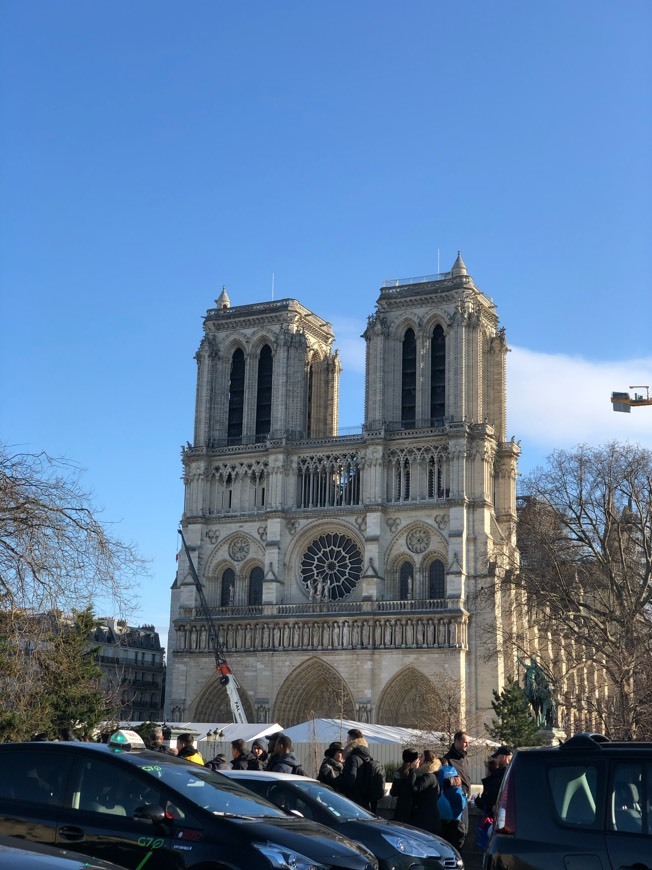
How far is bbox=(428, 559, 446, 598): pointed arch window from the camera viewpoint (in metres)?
53.2

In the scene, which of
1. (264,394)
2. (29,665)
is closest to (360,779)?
(29,665)

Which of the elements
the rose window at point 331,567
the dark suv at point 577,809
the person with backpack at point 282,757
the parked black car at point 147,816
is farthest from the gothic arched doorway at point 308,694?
the dark suv at point 577,809

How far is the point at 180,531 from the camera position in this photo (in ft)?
192

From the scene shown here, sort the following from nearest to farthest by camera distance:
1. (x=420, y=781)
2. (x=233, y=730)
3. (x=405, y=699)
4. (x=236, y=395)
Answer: (x=420, y=781), (x=233, y=730), (x=405, y=699), (x=236, y=395)

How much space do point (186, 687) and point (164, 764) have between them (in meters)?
48.2

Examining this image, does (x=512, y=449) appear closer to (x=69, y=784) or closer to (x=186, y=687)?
(x=186, y=687)

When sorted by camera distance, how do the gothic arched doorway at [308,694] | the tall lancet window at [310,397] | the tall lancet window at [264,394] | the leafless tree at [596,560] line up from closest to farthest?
the leafless tree at [596,560] → the gothic arched doorway at [308,694] → the tall lancet window at [264,394] → the tall lancet window at [310,397]

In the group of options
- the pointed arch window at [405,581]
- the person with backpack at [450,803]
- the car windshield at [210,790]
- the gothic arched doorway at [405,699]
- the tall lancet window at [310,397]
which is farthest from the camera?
the tall lancet window at [310,397]

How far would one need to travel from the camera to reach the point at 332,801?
11.7 meters

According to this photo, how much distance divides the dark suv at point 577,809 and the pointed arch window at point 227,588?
161 feet

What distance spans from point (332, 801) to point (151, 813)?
3.72m

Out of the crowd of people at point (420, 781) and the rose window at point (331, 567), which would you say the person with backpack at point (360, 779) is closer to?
the crowd of people at point (420, 781)

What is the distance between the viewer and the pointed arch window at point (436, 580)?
53188 millimetres

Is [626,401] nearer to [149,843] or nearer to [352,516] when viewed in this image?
[352,516]
